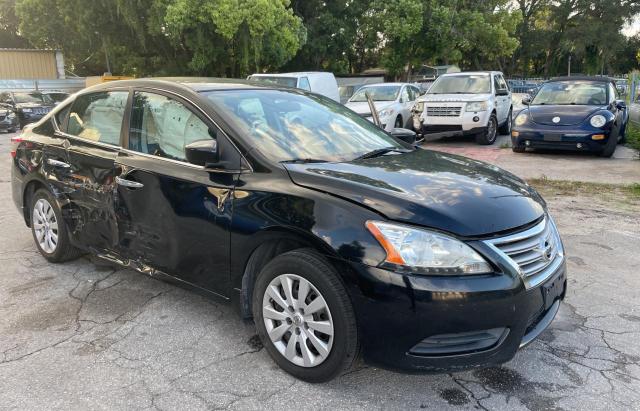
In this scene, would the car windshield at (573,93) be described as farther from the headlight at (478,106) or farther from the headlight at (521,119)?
the headlight at (478,106)

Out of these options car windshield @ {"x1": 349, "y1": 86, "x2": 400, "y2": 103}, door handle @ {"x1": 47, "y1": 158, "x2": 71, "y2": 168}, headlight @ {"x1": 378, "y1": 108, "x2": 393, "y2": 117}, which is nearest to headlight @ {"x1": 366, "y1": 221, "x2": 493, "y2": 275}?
door handle @ {"x1": 47, "y1": 158, "x2": 71, "y2": 168}

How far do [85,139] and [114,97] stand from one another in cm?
43

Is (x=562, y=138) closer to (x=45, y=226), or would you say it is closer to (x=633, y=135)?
(x=633, y=135)

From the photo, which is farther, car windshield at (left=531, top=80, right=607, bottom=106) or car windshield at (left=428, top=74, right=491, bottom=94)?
car windshield at (left=428, top=74, right=491, bottom=94)

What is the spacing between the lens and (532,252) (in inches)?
108

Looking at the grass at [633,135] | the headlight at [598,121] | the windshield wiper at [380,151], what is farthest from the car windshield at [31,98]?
the windshield wiper at [380,151]

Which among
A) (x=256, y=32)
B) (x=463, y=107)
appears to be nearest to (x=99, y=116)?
(x=463, y=107)

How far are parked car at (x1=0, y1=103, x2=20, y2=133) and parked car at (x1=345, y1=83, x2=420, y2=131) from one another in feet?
42.4

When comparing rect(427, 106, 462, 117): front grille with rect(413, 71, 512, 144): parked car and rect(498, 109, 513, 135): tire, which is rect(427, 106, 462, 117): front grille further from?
rect(498, 109, 513, 135): tire

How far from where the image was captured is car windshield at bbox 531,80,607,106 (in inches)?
434

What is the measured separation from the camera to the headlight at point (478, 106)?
1231 centimetres

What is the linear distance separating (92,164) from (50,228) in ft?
3.48

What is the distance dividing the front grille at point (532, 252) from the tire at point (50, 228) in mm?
3568

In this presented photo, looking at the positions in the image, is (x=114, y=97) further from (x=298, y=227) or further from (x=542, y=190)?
(x=542, y=190)
